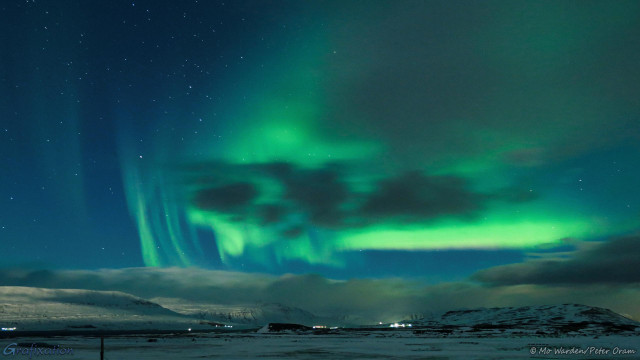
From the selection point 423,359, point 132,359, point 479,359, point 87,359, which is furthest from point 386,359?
point 87,359

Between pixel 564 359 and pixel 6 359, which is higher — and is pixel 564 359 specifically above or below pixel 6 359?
below

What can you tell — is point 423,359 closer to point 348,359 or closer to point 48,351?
point 348,359

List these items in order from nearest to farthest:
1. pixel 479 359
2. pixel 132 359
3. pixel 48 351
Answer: pixel 479 359 → pixel 132 359 → pixel 48 351

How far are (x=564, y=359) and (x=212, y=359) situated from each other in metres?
41.0

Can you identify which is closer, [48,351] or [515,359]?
[515,359]

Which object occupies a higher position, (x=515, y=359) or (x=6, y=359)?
(x=6, y=359)

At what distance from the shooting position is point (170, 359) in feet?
205

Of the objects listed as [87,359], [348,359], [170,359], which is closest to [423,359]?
[348,359]

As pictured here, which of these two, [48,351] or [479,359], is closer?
[479,359]

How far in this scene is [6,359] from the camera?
62.7 m

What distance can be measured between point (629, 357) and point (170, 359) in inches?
2147

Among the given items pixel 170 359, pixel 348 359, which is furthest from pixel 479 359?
pixel 170 359

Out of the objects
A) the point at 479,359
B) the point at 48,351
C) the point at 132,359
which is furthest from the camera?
the point at 48,351

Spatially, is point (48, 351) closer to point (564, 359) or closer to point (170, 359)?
point (170, 359)
